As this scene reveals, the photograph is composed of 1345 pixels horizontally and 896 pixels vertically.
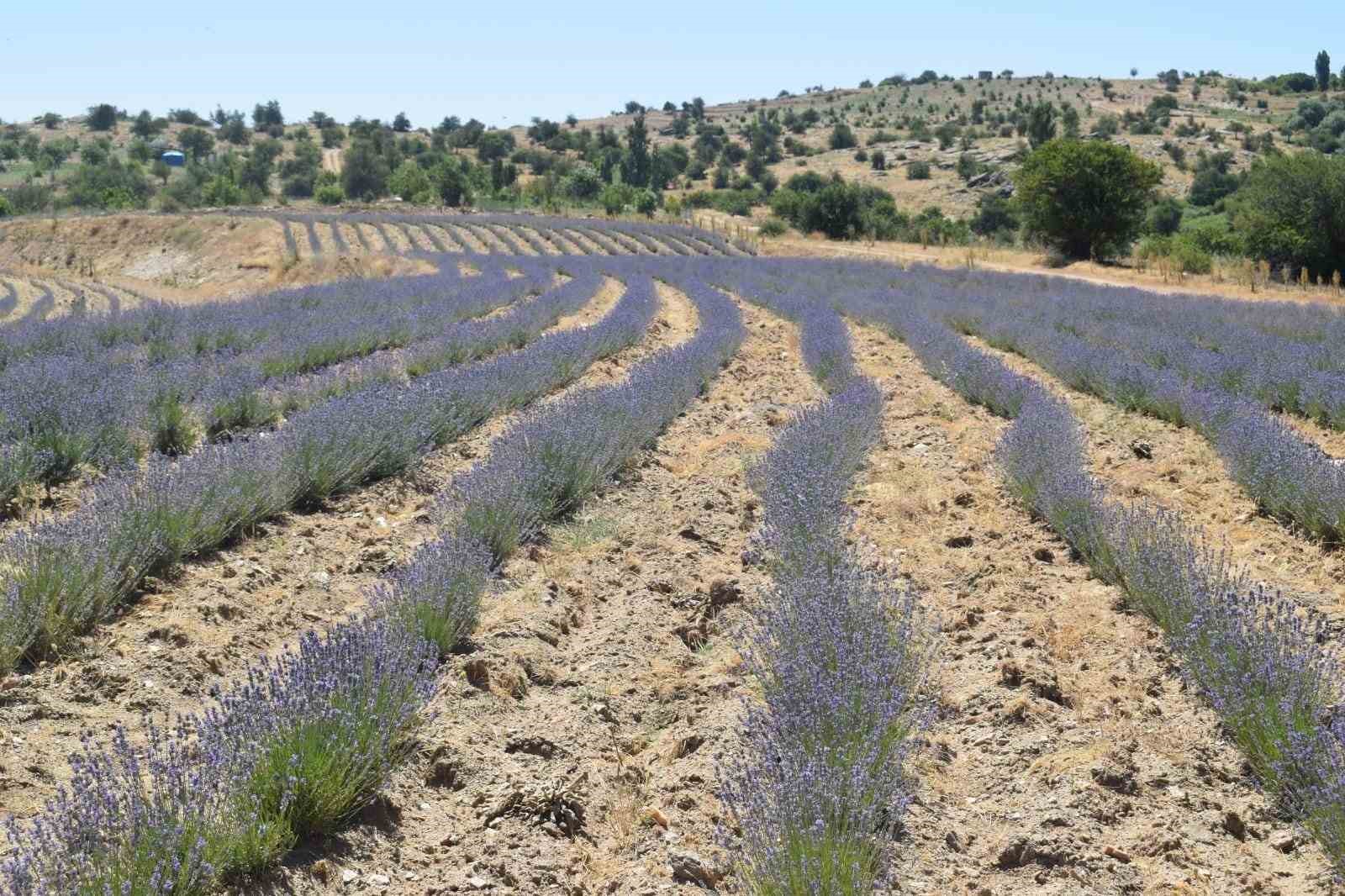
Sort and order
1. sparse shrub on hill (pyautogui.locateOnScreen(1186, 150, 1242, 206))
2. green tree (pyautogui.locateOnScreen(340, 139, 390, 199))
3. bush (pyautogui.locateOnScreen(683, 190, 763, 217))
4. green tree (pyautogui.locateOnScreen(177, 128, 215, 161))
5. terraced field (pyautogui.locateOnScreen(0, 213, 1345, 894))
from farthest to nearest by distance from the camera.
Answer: green tree (pyautogui.locateOnScreen(177, 128, 215, 161)), green tree (pyautogui.locateOnScreen(340, 139, 390, 199)), bush (pyautogui.locateOnScreen(683, 190, 763, 217)), sparse shrub on hill (pyautogui.locateOnScreen(1186, 150, 1242, 206)), terraced field (pyautogui.locateOnScreen(0, 213, 1345, 894))

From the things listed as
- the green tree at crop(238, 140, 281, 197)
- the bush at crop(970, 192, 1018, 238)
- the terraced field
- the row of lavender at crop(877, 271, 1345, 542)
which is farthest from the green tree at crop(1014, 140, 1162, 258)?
the green tree at crop(238, 140, 281, 197)

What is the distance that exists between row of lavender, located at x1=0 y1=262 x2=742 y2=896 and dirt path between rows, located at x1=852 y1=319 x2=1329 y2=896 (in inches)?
59.7

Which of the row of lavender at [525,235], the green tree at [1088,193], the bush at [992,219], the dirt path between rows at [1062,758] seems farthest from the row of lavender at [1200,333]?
the bush at [992,219]

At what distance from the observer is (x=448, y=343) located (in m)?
10.6

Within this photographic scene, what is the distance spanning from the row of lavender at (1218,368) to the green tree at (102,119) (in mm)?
120868

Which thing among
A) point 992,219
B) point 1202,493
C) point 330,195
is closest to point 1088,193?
point 992,219

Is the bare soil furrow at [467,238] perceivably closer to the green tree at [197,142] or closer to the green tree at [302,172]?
the green tree at [302,172]

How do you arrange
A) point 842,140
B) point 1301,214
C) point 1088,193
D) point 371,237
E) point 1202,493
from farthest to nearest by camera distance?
point 842,140 → point 371,237 → point 1088,193 → point 1301,214 → point 1202,493

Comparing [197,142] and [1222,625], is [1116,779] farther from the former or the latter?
[197,142]

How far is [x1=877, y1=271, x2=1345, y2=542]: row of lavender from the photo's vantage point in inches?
232

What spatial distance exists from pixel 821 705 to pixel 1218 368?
7.90 meters

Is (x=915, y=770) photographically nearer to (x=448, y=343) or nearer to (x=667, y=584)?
(x=667, y=584)

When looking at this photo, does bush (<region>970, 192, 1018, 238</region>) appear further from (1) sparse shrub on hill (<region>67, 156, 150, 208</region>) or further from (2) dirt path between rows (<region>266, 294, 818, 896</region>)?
(2) dirt path between rows (<region>266, 294, 818, 896</region>)

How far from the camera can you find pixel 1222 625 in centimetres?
367
